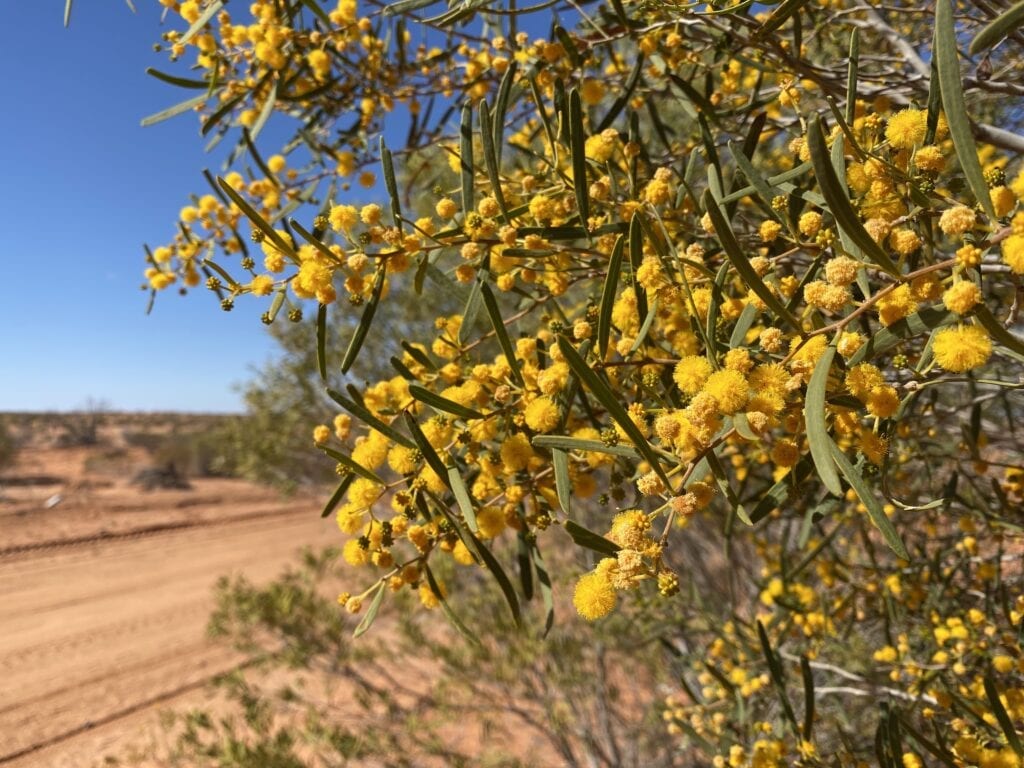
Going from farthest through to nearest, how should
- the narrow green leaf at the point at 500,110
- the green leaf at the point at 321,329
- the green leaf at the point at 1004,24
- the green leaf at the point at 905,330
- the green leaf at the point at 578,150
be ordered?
1. the narrow green leaf at the point at 500,110
2. the green leaf at the point at 321,329
3. the green leaf at the point at 578,150
4. the green leaf at the point at 905,330
5. the green leaf at the point at 1004,24

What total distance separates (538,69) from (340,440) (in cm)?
94

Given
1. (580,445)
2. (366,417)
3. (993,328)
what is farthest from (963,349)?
(366,417)

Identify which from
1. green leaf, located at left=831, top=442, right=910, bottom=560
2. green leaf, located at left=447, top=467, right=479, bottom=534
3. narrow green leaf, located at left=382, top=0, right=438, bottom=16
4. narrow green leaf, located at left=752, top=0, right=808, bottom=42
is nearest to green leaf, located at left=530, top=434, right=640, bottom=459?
green leaf, located at left=447, top=467, right=479, bottom=534

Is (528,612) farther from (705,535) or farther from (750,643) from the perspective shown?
(750,643)

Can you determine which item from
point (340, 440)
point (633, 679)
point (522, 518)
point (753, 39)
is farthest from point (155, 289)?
point (633, 679)

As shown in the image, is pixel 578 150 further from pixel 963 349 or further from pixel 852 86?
pixel 963 349

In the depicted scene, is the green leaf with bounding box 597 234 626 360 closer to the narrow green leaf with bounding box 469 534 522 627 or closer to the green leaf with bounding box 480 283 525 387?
the green leaf with bounding box 480 283 525 387

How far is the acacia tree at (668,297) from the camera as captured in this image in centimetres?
68

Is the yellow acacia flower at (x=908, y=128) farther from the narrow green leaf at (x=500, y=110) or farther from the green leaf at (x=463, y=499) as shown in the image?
the green leaf at (x=463, y=499)

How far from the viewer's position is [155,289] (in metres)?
1.78

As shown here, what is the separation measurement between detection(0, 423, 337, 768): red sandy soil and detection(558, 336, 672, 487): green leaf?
5.42m

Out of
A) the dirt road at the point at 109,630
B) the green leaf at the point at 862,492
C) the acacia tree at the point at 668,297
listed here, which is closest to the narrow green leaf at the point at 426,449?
the acacia tree at the point at 668,297

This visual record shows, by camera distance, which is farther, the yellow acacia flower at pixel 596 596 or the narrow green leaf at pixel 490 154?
the narrow green leaf at pixel 490 154

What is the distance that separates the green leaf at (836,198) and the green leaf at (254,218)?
0.70m
